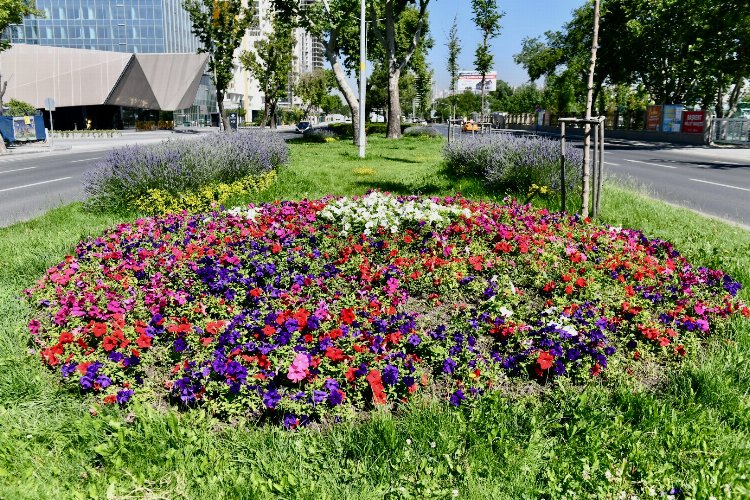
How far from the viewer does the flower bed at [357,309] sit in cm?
347

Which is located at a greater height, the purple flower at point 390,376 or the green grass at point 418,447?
the purple flower at point 390,376

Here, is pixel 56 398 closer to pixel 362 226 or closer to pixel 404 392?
pixel 404 392

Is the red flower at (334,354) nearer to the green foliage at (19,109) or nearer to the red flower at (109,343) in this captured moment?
the red flower at (109,343)

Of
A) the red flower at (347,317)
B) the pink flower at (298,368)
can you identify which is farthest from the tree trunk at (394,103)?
the pink flower at (298,368)

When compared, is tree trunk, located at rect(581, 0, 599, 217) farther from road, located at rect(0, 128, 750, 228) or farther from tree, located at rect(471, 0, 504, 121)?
tree, located at rect(471, 0, 504, 121)

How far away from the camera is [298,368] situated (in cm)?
338

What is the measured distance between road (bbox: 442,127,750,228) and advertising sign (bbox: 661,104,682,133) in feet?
44.3

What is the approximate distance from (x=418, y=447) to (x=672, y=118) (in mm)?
41900

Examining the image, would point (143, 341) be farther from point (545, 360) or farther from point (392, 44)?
point (392, 44)

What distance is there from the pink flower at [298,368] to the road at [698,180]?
8.59 m

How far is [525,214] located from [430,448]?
484cm

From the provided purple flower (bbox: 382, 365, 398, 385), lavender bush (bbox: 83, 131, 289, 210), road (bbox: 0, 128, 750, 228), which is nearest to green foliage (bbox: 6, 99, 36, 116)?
road (bbox: 0, 128, 750, 228)

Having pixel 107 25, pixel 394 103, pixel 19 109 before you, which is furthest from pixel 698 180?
pixel 107 25

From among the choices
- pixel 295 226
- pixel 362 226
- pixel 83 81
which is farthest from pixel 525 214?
pixel 83 81
